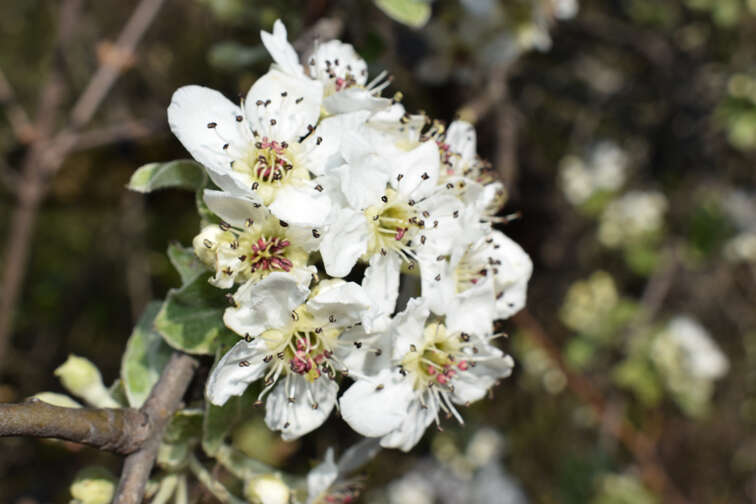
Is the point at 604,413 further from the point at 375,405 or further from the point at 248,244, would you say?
the point at 248,244

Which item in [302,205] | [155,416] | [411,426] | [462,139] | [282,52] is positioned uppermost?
[282,52]

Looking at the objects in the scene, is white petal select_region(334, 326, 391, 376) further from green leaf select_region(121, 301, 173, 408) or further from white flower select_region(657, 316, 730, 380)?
white flower select_region(657, 316, 730, 380)

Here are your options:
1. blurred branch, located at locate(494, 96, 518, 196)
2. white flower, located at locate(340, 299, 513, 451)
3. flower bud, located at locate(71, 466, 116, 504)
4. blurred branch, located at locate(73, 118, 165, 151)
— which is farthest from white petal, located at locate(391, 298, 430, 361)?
blurred branch, located at locate(73, 118, 165, 151)

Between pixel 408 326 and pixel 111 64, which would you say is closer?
pixel 408 326

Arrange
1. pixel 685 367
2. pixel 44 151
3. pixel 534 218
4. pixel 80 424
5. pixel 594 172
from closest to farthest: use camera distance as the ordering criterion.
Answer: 1. pixel 80 424
2. pixel 44 151
3. pixel 685 367
4. pixel 534 218
5. pixel 594 172

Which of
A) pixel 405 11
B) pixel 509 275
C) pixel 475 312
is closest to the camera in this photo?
pixel 475 312

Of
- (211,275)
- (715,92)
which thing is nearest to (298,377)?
(211,275)

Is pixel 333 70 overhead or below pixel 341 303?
overhead

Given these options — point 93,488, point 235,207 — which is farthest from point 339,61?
point 93,488
